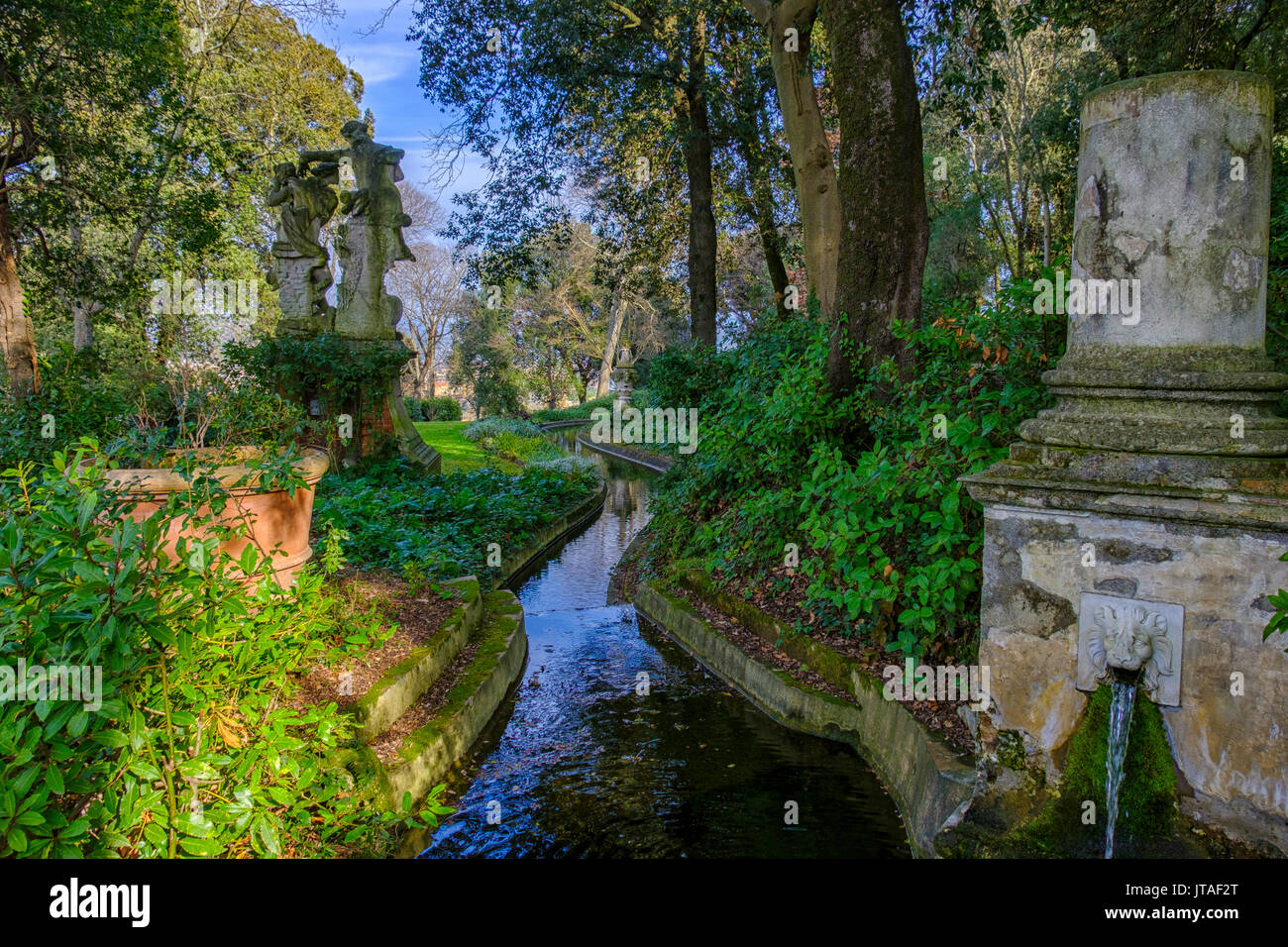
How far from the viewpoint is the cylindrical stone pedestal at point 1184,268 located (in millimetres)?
2789

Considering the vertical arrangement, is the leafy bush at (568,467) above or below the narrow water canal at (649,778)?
above

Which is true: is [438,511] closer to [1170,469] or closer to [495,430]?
[1170,469]

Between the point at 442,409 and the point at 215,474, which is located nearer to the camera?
the point at 215,474

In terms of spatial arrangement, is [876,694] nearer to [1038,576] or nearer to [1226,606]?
[1038,576]

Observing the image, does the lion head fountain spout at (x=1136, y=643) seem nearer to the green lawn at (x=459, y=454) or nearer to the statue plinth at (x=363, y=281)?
the statue plinth at (x=363, y=281)

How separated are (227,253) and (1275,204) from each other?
70.7 feet

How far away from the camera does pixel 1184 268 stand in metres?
2.86

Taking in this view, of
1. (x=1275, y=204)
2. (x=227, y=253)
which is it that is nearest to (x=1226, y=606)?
(x=1275, y=204)

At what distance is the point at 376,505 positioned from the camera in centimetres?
816

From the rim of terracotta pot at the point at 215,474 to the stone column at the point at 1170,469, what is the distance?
3513mm

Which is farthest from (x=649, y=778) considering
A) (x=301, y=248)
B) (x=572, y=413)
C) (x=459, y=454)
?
(x=572, y=413)

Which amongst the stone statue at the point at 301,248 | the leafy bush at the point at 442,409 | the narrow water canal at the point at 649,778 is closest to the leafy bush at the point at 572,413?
the leafy bush at the point at 442,409

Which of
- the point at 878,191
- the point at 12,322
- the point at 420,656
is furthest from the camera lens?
the point at 12,322

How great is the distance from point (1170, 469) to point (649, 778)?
2808 mm
